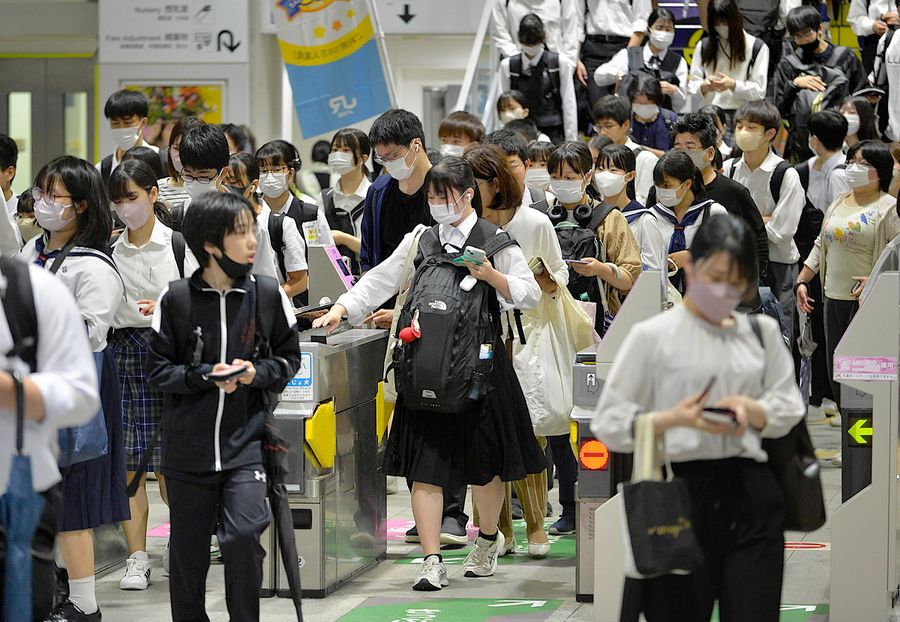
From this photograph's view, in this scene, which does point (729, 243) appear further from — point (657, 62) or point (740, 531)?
point (657, 62)

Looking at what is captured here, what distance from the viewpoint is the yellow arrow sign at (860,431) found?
229 inches

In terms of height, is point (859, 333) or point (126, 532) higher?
point (859, 333)

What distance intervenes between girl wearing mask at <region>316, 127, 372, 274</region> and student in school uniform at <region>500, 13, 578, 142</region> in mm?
2199

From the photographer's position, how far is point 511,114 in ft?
35.0

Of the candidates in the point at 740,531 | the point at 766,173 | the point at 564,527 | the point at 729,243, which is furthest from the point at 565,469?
the point at 729,243

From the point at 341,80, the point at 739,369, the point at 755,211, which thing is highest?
the point at 341,80

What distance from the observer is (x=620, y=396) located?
3857 mm

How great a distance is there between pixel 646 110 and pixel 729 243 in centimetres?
627

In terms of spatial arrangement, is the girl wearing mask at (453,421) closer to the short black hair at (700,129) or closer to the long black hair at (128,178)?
the long black hair at (128,178)

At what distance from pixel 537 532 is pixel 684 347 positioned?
3.13 meters

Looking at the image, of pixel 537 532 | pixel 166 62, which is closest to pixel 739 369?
pixel 537 532

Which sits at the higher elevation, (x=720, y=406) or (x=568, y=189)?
(x=568, y=189)

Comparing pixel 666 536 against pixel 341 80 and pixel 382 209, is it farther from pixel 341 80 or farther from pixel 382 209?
pixel 341 80

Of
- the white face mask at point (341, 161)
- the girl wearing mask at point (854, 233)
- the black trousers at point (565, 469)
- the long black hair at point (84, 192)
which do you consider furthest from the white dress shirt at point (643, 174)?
the long black hair at point (84, 192)
